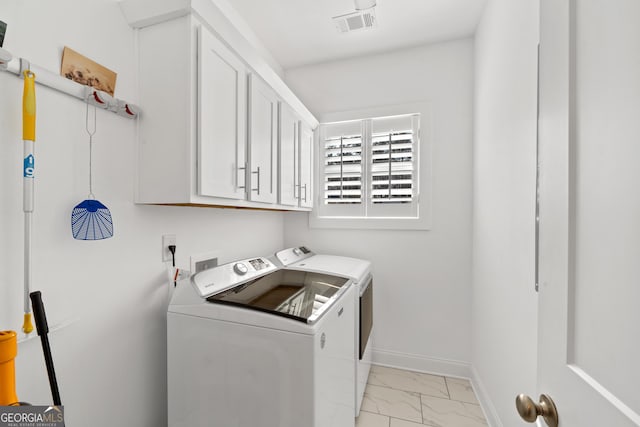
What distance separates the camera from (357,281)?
1.85 metres

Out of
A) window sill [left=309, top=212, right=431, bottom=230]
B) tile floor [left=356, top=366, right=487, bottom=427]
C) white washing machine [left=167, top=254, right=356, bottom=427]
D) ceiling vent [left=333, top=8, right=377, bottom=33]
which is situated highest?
ceiling vent [left=333, top=8, right=377, bottom=33]

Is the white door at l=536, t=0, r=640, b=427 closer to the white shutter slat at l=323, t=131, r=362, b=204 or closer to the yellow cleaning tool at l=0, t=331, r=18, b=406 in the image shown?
the yellow cleaning tool at l=0, t=331, r=18, b=406

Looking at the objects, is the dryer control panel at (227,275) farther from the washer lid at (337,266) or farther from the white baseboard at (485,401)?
the white baseboard at (485,401)

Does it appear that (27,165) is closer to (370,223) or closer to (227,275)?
(227,275)

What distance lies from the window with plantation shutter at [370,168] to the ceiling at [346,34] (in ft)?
2.00

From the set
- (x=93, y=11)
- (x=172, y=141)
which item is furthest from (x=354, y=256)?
(x=93, y=11)

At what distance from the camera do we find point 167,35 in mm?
1192

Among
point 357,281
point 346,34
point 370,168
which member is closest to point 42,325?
point 357,281

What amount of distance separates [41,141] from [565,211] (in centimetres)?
151

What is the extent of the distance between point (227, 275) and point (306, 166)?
1173mm

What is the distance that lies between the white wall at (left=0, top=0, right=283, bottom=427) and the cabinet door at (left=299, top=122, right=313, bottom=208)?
1.03 meters

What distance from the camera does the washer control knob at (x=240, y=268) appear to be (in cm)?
165

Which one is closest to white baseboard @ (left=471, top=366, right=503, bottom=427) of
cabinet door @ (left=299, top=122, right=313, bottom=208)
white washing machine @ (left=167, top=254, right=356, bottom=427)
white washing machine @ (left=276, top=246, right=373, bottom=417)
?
white washing machine @ (left=276, top=246, right=373, bottom=417)

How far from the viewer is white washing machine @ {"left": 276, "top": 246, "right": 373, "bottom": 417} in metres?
1.83
